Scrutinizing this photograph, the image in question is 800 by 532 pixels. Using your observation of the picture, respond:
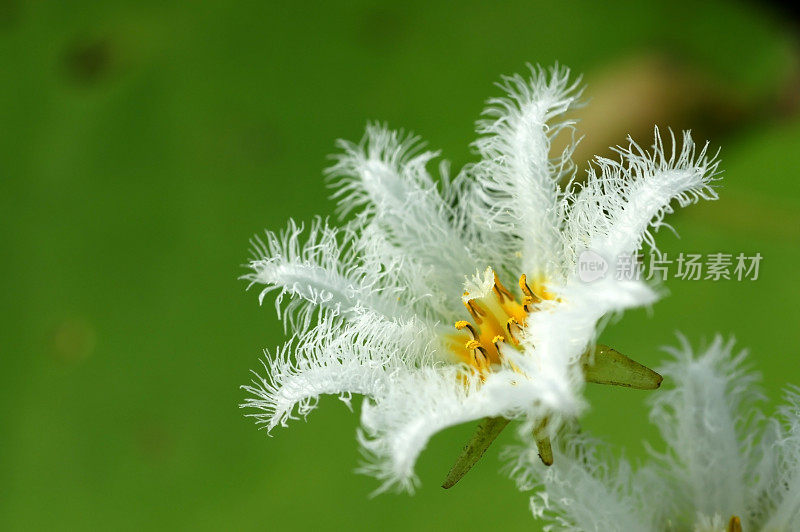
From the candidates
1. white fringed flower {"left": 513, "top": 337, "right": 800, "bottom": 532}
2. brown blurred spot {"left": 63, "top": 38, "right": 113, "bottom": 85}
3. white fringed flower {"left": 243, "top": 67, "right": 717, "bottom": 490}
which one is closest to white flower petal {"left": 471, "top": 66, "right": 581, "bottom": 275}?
white fringed flower {"left": 243, "top": 67, "right": 717, "bottom": 490}

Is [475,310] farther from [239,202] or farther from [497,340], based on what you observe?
[239,202]

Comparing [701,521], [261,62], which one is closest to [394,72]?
[261,62]

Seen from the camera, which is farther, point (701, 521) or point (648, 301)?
point (701, 521)

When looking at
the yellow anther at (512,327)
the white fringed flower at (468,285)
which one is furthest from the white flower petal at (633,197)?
the yellow anther at (512,327)

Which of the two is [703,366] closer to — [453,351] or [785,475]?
[785,475]

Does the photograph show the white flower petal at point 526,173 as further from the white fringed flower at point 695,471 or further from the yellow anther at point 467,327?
the white fringed flower at point 695,471

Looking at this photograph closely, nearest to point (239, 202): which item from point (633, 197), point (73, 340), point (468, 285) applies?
point (73, 340)
